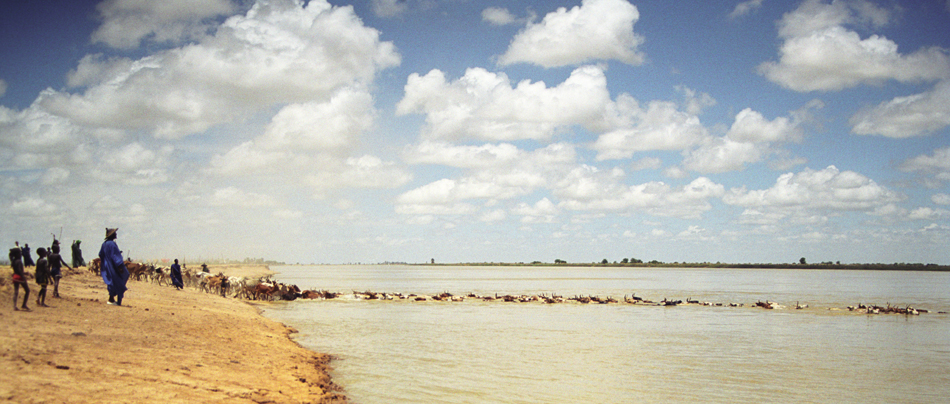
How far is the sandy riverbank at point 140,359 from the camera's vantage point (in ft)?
28.2

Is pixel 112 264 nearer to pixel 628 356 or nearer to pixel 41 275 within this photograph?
pixel 41 275

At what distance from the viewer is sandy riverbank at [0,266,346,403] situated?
859cm

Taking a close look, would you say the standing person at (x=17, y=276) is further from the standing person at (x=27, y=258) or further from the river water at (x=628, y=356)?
the standing person at (x=27, y=258)

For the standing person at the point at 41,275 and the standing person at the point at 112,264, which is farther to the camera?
the standing person at the point at 112,264

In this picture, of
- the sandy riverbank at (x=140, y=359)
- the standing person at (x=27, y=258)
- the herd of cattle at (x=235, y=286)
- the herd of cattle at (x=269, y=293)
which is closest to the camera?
the sandy riverbank at (x=140, y=359)

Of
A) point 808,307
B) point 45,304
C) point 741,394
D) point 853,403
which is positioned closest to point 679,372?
point 741,394

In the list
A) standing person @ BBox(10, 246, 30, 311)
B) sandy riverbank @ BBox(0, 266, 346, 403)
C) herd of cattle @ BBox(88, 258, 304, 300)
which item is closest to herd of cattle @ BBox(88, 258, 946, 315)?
herd of cattle @ BBox(88, 258, 304, 300)

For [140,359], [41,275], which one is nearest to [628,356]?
[140,359]

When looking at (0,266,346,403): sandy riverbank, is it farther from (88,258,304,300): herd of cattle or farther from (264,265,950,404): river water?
(88,258,304,300): herd of cattle

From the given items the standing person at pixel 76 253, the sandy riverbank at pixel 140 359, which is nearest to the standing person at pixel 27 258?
the standing person at pixel 76 253

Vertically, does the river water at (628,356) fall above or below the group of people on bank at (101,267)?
below

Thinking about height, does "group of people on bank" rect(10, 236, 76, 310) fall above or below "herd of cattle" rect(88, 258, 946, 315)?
above

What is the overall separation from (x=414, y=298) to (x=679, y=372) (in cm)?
2858

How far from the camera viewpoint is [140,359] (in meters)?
10.9
